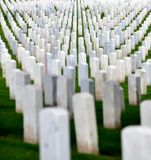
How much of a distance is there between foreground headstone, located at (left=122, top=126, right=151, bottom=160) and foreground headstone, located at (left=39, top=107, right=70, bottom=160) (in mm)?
577

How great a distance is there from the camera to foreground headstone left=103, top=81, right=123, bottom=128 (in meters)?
6.25

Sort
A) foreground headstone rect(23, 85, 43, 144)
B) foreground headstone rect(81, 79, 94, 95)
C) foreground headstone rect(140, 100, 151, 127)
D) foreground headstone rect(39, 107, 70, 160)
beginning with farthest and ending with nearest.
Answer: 1. foreground headstone rect(81, 79, 94, 95)
2. foreground headstone rect(23, 85, 43, 144)
3. foreground headstone rect(140, 100, 151, 127)
4. foreground headstone rect(39, 107, 70, 160)

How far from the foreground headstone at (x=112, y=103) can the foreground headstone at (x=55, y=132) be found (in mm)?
1789

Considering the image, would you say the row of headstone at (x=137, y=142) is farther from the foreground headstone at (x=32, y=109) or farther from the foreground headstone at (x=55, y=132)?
the foreground headstone at (x=32, y=109)

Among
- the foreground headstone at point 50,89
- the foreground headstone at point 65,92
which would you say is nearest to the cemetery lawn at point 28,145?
the foreground headstone at point 65,92

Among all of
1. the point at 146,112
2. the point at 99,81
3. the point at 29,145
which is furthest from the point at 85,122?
the point at 99,81

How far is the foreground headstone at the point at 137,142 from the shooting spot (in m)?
4.05

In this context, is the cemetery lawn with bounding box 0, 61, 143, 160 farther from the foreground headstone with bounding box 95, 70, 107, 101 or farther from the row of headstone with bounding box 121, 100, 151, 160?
the row of headstone with bounding box 121, 100, 151, 160

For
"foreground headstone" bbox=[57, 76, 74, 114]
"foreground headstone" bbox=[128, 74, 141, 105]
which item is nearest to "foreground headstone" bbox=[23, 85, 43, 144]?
"foreground headstone" bbox=[57, 76, 74, 114]

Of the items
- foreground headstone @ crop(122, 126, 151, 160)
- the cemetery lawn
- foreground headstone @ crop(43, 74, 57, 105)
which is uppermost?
foreground headstone @ crop(43, 74, 57, 105)

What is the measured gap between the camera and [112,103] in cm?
628

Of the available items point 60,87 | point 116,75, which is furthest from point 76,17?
point 60,87

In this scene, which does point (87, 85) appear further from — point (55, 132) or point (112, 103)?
point (55, 132)

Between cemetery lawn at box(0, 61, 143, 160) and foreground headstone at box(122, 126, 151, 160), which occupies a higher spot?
foreground headstone at box(122, 126, 151, 160)
